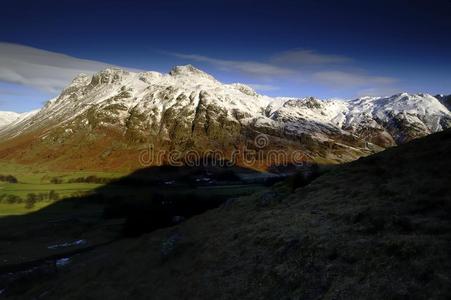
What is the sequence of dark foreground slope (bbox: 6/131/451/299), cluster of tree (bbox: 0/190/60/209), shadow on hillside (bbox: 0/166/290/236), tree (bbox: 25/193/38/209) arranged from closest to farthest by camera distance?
dark foreground slope (bbox: 6/131/451/299)
shadow on hillside (bbox: 0/166/290/236)
tree (bbox: 25/193/38/209)
cluster of tree (bbox: 0/190/60/209)

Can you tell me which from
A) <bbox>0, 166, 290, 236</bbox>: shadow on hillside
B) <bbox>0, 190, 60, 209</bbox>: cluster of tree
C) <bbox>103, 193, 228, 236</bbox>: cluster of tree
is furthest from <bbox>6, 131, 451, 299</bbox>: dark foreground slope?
<bbox>0, 190, 60, 209</bbox>: cluster of tree

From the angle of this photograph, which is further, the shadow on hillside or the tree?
the tree

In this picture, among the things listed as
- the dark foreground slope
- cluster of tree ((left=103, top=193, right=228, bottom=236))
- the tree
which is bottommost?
the tree

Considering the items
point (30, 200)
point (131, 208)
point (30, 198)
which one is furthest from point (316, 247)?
point (30, 198)

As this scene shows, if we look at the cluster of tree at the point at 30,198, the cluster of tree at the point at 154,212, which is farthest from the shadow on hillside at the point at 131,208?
the cluster of tree at the point at 30,198

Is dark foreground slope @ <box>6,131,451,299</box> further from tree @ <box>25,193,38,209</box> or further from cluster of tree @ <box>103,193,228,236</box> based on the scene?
tree @ <box>25,193,38,209</box>

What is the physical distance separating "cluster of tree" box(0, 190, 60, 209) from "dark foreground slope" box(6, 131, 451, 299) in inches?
4797

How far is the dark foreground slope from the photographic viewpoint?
2292 cm

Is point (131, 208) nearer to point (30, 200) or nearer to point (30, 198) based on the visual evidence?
point (30, 200)

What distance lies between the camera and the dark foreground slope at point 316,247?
2292 centimetres

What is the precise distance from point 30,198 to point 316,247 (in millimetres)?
163552

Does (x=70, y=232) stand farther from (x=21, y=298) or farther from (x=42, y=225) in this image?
(x=21, y=298)

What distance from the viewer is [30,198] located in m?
167

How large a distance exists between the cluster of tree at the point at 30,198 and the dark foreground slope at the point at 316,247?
122 m
